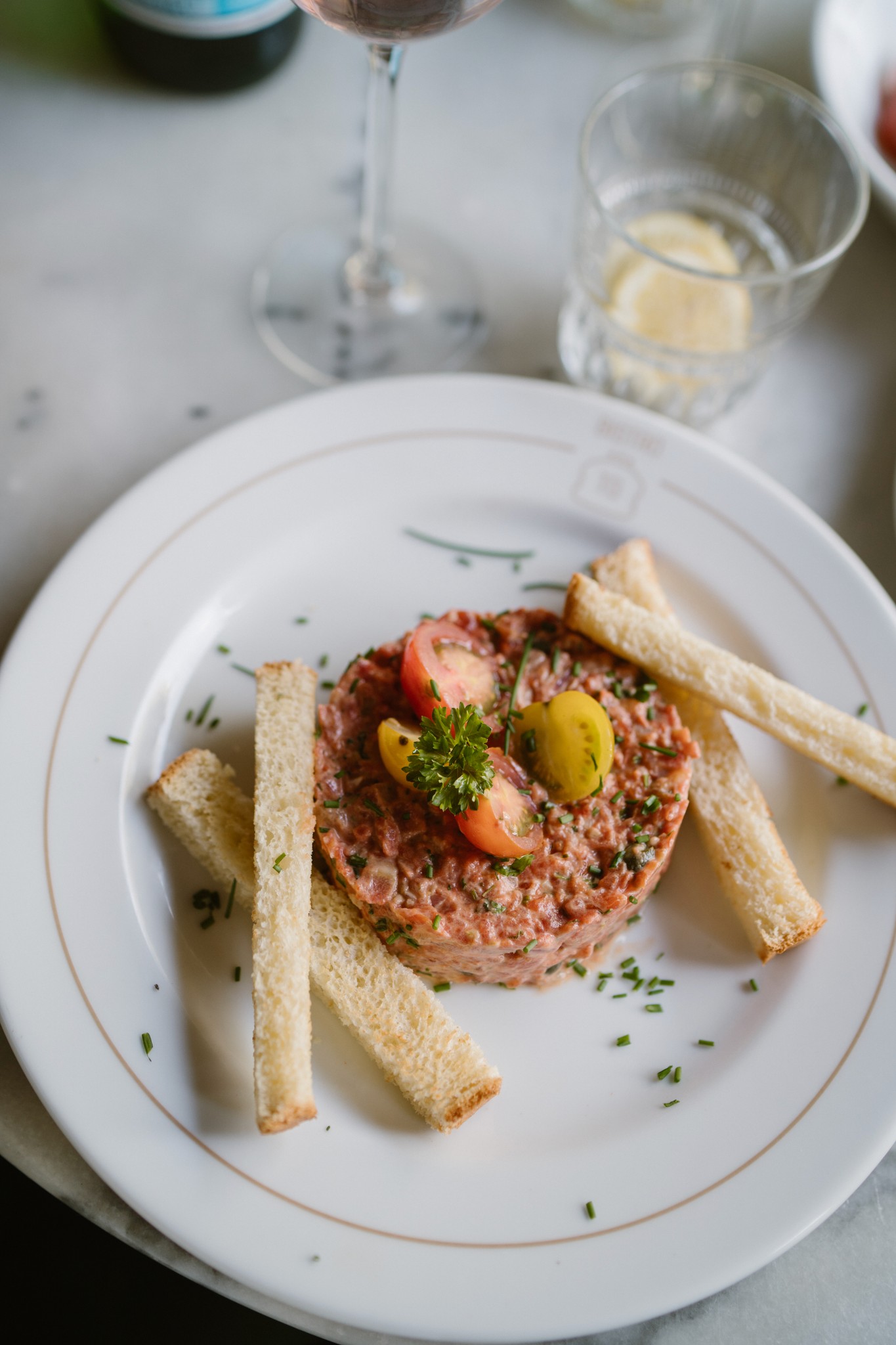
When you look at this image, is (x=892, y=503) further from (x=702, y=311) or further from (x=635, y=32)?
(x=635, y=32)

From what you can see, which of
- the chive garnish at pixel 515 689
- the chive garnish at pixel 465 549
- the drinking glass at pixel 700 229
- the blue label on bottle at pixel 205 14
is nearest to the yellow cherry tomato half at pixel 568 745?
the chive garnish at pixel 515 689

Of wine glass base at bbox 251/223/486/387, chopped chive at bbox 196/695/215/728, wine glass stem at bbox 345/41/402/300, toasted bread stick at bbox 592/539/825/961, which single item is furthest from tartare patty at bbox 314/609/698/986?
wine glass stem at bbox 345/41/402/300

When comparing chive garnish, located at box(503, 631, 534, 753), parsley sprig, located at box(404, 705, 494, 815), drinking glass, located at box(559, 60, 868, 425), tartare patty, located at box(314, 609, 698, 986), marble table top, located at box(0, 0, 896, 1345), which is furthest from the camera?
marble table top, located at box(0, 0, 896, 1345)

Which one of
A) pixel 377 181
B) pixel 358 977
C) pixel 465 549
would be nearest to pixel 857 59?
pixel 377 181

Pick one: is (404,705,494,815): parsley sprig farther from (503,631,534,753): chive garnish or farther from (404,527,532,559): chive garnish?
(404,527,532,559): chive garnish

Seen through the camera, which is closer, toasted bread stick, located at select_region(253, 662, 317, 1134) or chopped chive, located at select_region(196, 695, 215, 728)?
toasted bread stick, located at select_region(253, 662, 317, 1134)

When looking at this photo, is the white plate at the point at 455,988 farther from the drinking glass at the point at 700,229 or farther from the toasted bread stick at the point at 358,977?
the drinking glass at the point at 700,229

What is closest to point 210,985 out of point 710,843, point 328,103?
point 710,843

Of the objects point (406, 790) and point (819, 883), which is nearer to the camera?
point (406, 790)
